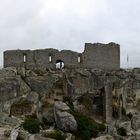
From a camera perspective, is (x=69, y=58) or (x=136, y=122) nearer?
(x=136, y=122)

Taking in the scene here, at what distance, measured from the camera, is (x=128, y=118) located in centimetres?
5566

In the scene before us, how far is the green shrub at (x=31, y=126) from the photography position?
47.3m

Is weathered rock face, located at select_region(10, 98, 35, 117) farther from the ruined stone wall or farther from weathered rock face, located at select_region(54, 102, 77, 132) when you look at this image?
the ruined stone wall

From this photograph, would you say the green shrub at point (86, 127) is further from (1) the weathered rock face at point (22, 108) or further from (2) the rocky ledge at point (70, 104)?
(1) the weathered rock face at point (22, 108)

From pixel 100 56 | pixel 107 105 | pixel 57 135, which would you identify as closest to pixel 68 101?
pixel 107 105

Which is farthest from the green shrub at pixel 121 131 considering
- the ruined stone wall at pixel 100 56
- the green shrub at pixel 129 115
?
the ruined stone wall at pixel 100 56

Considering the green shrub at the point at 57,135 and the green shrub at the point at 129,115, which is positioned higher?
the green shrub at the point at 129,115

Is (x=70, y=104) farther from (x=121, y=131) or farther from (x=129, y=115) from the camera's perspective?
(x=129, y=115)

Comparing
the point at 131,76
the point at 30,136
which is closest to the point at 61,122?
the point at 30,136

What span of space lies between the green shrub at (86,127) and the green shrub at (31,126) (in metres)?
4.57

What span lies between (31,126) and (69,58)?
13.7 metres

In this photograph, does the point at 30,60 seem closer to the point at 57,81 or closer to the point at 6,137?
the point at 57,81

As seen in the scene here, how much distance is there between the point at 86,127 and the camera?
5069 cm

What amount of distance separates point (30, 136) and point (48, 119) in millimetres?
6604
